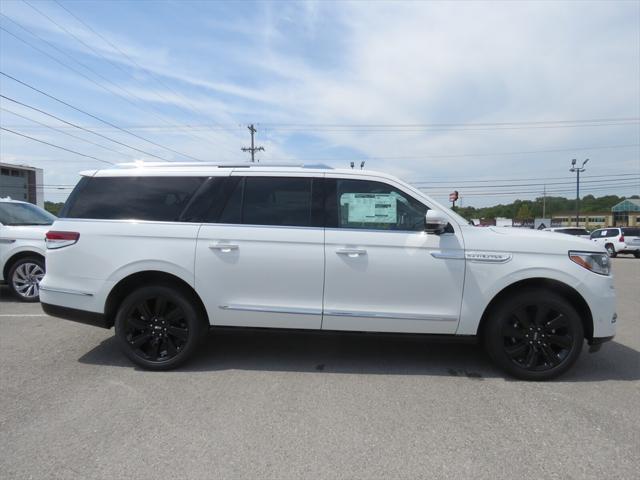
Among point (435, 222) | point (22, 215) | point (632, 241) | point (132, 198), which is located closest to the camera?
point (435, 222)

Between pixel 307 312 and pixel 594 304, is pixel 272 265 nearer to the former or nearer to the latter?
pixel 307 312

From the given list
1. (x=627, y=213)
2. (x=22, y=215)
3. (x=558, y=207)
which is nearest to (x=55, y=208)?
(x=22, y=215)

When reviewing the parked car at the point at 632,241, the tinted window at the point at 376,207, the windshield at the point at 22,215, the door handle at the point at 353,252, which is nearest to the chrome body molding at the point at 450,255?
the tinted window at the point at 376,207

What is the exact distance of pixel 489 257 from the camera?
3.77 m

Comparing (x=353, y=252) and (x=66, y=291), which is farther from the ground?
(x=353, y=252)

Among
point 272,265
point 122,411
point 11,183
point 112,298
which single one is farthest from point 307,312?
point 11,183

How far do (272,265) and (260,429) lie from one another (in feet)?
4.73

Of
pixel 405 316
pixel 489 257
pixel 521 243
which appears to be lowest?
pixel 405 316

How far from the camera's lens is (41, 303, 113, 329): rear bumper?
408 centimetres

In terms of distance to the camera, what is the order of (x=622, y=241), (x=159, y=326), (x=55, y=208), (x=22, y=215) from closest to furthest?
(x=159, y=326), (x=22, y=215), (x=622, y=241), (x=55, y=208)

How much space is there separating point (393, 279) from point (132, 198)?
269 cm

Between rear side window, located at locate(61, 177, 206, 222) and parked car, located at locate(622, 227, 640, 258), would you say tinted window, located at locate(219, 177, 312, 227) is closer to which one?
rear side window, located at locate(61, 177, 206, 222)

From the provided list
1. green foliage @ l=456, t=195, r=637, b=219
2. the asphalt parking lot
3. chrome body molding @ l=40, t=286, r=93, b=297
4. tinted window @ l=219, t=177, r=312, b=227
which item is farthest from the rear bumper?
green foliage @ l=456, t=195, r=637, b=219

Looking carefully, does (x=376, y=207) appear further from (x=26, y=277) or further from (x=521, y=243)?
(x=26, y=277)
